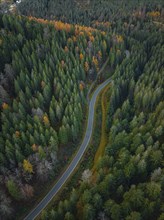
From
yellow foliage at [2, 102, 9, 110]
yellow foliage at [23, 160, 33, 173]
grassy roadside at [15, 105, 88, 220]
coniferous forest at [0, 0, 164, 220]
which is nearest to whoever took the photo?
coniferous forest at [0, 0, 164, 220]

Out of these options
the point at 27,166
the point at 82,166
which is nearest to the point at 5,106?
the point at 27,166

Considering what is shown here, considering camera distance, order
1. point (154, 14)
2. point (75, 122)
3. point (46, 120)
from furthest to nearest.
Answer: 1. point (154, 14)
2. point (75, 122)
3. point (46, 120)

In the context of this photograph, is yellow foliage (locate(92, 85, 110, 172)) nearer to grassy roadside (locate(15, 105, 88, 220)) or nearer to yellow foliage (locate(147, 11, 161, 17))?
grassy roadside (locate(15, 105, 88, 220))

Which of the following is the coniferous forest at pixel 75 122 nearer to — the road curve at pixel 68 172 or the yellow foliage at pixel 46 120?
the yellow foliage at pixel 46 120

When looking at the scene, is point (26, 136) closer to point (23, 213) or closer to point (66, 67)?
point (23, 213)

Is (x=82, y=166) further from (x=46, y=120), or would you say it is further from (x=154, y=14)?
(x=154, y=14)

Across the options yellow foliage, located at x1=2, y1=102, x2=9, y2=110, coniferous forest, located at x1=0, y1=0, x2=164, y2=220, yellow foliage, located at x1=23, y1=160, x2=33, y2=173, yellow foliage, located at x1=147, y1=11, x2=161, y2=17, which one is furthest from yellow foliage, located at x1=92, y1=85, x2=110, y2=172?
yellow foliage, located at x1=147, y1=11, x2=161, y2=17

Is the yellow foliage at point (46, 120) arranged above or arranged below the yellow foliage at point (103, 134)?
above

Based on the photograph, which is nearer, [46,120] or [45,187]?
[45,187]

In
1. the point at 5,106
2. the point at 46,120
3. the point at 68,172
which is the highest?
the point at 5,106

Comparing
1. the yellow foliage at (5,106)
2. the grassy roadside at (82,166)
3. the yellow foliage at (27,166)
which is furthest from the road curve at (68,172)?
the yellow foliage at (5,106)
